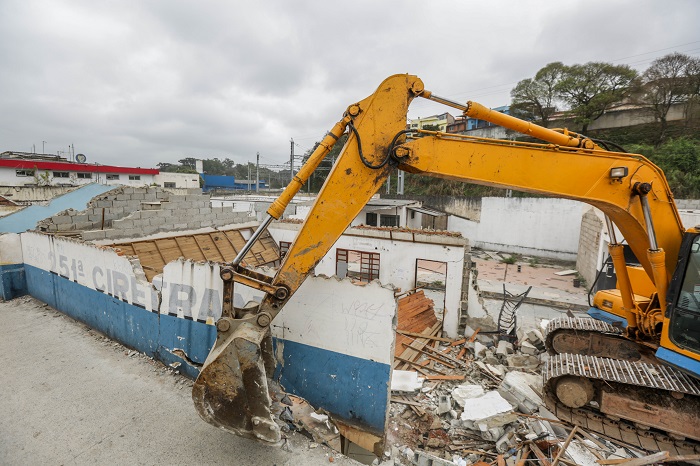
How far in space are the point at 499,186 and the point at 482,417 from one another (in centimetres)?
371

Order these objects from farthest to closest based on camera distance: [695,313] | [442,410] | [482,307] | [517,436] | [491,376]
Result: [482,307], [491,376], [442,410], [517,436], [695,313]

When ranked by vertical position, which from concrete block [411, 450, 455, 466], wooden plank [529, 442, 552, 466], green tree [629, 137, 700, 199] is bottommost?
wooden plank [529, 442, 552, 466]

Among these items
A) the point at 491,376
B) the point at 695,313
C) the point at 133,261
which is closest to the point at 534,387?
the point at 491,376

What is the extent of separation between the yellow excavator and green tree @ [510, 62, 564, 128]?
28.8 m

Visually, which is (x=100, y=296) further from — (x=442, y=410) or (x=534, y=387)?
(x=534, y=387)

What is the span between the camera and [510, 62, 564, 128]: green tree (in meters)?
27.7

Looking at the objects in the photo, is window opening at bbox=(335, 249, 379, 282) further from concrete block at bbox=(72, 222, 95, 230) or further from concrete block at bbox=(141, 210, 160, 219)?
concrete block at bbox=(72, 222, 95, 230)

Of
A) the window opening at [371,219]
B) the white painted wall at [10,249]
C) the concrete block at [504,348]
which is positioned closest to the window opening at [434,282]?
the concrete block at [504,348]

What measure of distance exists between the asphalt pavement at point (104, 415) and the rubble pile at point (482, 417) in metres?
1.80

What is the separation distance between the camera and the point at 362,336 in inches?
184

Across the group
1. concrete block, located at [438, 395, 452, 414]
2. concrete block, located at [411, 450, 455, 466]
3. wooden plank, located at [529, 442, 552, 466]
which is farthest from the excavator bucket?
wooden plank, located at [529, 442, 552, 466]

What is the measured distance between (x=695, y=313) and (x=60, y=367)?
10.3 m

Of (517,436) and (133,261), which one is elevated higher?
(133,261)

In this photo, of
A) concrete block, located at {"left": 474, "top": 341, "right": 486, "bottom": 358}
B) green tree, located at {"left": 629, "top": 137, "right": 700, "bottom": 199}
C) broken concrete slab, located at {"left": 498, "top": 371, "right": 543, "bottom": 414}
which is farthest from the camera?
green tree, located at {"left": 629, "top": 137, "right": 700, "bottom": 199}
